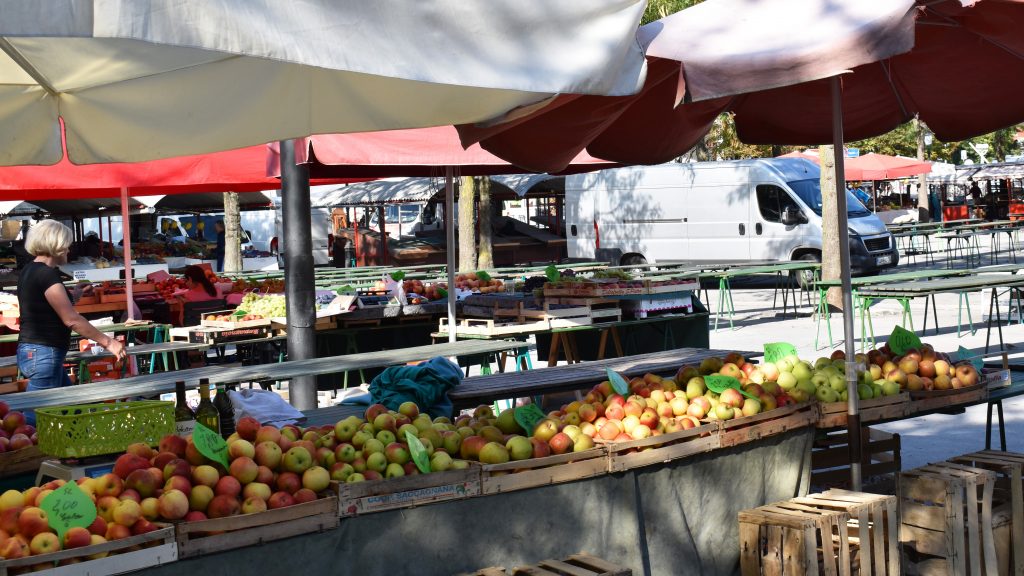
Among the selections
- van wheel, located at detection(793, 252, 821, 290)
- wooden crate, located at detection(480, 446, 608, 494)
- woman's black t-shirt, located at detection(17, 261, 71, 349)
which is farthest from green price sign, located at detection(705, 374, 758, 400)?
van wheel, located at detection(793, 252, 821, 290)

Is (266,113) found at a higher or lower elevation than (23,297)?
higher

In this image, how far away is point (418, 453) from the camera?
13.4 ft

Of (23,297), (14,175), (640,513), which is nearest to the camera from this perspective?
(640,513)

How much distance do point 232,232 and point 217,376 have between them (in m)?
17.1

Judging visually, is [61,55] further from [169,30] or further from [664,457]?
[664,457]

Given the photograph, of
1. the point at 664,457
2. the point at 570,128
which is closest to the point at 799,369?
the point at 664,457

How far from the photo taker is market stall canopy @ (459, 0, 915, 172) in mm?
4281

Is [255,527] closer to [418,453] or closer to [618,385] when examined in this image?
[418,453]

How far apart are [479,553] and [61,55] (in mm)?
2485

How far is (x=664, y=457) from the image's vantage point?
4.70 meters

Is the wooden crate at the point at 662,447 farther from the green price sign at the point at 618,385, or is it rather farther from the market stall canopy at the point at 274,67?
the market stall canopy at the point at 274,67

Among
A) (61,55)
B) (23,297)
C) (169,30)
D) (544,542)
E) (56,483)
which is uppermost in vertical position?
(61,55)

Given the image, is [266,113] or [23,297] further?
[23,297]

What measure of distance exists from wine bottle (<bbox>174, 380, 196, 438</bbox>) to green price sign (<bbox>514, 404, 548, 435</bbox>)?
1.37 metres
